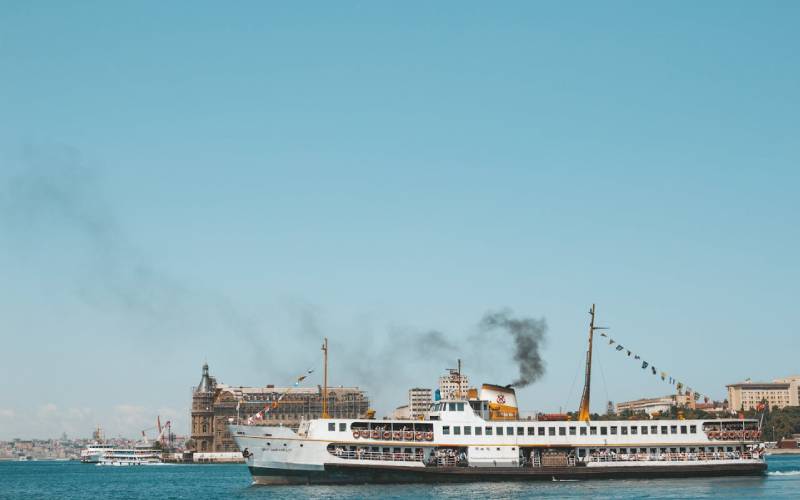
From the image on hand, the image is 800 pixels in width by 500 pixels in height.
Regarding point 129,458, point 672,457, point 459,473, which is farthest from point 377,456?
point 129,458

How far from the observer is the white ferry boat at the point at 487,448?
6856 centimetres

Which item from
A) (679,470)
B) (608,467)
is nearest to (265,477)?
(608,467)

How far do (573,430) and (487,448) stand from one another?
6.70m

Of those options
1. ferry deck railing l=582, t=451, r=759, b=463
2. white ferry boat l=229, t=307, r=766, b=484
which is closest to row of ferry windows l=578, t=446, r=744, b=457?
white ferry boat l=229, t=307, r=766, b=484

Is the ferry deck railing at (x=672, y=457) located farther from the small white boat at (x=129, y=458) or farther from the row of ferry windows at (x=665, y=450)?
the small white boat at (x=129, y=458)

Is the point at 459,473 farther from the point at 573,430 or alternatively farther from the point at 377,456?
the point at 573,430

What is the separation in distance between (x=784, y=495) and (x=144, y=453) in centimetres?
13396

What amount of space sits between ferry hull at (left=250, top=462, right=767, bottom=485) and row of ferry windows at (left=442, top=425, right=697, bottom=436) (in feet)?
8.34

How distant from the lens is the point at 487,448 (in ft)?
229

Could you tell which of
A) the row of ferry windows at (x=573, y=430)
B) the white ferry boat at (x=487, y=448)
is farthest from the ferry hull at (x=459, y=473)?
the row of ferry windows at (x=573, y=430)

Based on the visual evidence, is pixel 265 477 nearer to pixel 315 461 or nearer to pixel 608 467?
pixel 315 461

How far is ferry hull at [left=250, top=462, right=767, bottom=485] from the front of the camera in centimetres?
6806

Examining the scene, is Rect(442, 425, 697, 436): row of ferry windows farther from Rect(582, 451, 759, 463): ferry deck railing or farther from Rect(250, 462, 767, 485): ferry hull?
Rect(250, 462, 767, 485): ferry hull

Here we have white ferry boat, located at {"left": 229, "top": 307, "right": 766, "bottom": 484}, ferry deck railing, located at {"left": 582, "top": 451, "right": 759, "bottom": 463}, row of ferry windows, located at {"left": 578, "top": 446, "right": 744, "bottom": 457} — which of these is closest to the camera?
white ferry boat, located at {"left": 229, "top": 307, "right": 766, "bottom": 484}
